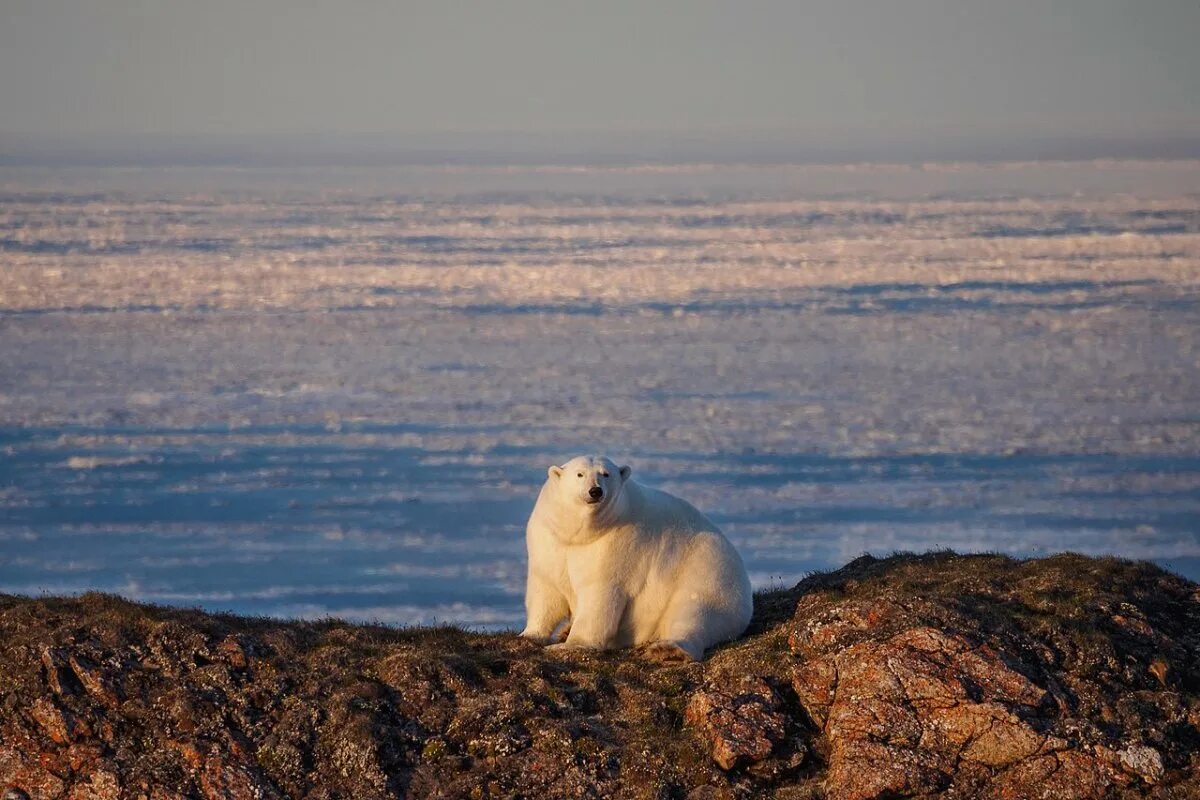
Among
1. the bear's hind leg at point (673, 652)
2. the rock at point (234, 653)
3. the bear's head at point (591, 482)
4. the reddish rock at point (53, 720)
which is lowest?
the reddish rock at point (53, 720)

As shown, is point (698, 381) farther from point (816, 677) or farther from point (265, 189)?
point (265, 189)

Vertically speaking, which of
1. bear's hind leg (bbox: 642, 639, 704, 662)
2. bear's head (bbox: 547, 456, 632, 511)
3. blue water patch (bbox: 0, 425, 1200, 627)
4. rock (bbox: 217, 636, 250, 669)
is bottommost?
blue water patch (bbox: 0, 425, 1200, 627)

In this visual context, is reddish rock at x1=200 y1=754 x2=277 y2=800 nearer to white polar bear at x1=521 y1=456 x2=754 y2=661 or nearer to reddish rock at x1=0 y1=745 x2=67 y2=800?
reddish rock at x1=0 y1=745 x2=67 y2=800

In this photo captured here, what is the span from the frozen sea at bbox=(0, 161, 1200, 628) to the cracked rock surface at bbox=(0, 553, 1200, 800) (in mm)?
9347

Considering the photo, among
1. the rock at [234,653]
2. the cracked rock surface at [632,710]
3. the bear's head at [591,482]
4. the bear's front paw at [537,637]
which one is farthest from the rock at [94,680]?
the bear's head at [591,482]

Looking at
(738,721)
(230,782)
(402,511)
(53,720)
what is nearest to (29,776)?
(53,720)

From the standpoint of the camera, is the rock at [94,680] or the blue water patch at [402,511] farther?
the blue water patch at [402,511]

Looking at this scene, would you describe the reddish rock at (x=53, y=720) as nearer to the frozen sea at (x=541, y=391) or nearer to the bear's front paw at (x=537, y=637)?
the bear's front paw at (x=537, y=637)

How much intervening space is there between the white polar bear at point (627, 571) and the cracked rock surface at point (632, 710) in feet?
1.40

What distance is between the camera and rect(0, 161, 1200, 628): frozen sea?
2345 centimetres

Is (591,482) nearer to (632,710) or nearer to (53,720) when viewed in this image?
(632,710)

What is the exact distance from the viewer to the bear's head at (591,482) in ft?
37.5

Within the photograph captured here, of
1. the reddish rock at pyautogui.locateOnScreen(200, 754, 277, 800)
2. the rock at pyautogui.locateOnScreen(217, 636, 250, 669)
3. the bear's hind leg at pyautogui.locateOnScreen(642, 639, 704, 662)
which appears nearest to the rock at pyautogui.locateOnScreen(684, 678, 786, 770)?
the bear's hind leg at pyautogui.locateOnScreen(642, 639, 704, 662)

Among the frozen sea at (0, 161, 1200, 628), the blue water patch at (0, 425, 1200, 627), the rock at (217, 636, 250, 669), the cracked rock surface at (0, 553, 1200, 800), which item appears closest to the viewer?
the cracked rock surface at (0, 553, 1200, 800)
